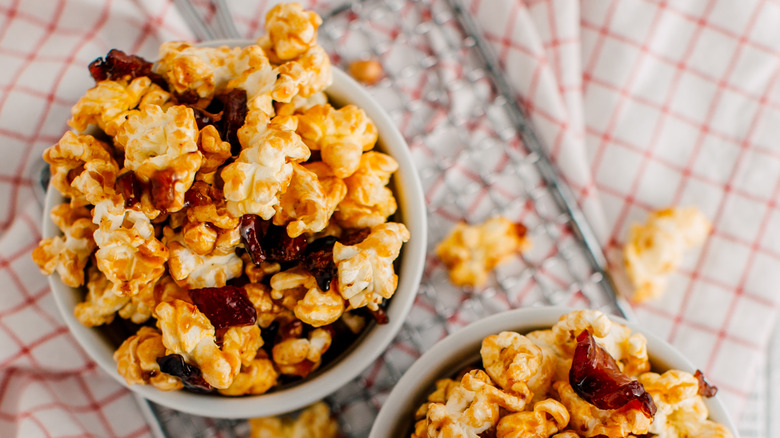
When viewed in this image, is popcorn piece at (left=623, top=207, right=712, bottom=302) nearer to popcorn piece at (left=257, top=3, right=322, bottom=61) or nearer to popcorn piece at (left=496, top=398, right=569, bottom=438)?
popcorn piece at (left=496, top=398, right=569, bottom=438)

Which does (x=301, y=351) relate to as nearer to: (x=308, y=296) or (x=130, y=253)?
(x=308, y=296)

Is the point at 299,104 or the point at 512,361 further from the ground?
the point at 299,104

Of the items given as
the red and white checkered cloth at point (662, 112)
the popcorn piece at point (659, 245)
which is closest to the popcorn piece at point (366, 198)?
the red and white checkered cloth at point (662, 112)

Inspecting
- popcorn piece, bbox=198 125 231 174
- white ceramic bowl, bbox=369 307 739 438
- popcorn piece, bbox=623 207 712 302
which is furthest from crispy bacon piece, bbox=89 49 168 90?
popcorn piece, bbox=623 207 712 302

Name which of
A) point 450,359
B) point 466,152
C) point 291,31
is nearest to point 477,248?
point 466,152

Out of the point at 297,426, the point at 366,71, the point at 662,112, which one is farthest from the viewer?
the point at 662,112

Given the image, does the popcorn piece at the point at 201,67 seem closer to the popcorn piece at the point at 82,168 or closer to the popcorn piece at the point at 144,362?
the popcorn piece at the point at 82,168

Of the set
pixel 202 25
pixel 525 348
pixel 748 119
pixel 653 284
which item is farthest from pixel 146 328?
pixel 748 119
